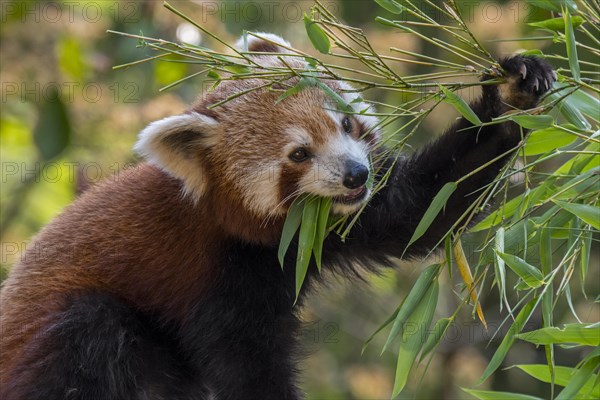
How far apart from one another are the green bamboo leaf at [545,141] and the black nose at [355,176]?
0.65 m

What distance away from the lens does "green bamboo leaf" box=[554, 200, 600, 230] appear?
265 centimetres

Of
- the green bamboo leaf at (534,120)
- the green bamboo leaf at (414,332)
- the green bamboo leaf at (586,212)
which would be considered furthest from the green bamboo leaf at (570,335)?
the green bamboo leaf at (534,120)

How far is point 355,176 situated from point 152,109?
3493 millimetres

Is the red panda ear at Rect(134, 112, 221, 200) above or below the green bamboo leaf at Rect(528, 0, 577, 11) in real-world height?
below

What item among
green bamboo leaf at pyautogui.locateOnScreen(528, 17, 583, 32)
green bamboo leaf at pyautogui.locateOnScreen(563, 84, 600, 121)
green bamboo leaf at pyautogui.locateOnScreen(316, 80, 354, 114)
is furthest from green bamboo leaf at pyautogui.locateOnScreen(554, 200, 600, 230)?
green bamboo leaf at pyautogui.locateOnScreen(316, 80, 354, 114)

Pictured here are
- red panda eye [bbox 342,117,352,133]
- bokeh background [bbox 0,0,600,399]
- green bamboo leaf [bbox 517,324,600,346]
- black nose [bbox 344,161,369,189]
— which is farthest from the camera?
bokeh background [bbox 0,0,600,399]

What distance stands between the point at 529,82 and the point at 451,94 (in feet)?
1.66

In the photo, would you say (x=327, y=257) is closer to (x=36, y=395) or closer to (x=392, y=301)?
(x=36, y=395)

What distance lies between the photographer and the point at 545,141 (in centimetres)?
339

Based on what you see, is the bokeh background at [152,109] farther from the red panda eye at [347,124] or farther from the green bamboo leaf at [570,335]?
the green bamboo leaf at [570,335]

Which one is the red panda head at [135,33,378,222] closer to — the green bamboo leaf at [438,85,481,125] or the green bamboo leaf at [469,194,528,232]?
the green bamboo leaf at [469,194,528,232]

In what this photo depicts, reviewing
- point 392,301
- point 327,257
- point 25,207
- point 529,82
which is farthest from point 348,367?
point 529,82

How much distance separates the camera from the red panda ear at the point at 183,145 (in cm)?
382

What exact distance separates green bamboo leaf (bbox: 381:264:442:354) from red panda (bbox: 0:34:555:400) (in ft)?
1.96
